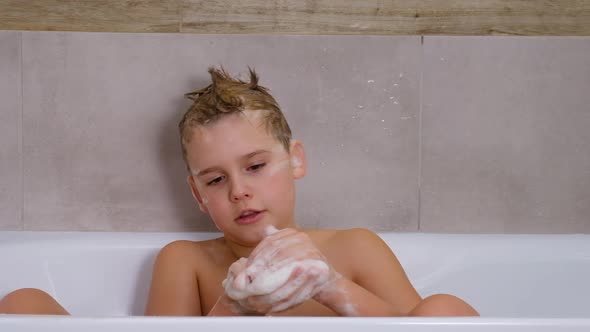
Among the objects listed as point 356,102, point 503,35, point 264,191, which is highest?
point 503,35

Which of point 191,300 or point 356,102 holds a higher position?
point 356,102

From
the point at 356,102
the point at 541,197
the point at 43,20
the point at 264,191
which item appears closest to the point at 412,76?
the point at 356,102

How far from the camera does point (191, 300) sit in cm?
116

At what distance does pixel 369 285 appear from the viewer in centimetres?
109

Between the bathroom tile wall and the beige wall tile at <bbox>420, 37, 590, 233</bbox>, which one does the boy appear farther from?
the beige wall tile at <bbox>420, 37, 590, 233</bbox>

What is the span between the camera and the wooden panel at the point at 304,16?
4.78 feet

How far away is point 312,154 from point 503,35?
1.69 feet

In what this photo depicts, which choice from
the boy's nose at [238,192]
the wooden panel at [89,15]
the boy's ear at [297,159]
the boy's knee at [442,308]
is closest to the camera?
the boy's knee at [442,308]

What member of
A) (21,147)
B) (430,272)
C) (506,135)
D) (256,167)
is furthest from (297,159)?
(21,147)

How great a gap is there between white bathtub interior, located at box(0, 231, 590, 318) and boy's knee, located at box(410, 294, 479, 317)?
464 millimetres

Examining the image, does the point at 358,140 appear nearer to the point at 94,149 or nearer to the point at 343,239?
the point at 343,239

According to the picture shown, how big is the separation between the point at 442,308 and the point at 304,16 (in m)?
0.83

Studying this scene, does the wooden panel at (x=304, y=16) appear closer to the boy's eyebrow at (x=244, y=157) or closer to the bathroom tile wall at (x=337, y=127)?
the bathroom tile wall at (x=337, y=127)

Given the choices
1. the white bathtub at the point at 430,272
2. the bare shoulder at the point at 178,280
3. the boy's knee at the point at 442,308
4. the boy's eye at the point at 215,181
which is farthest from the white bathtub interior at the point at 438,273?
the boy's knee at the point at 442,308
